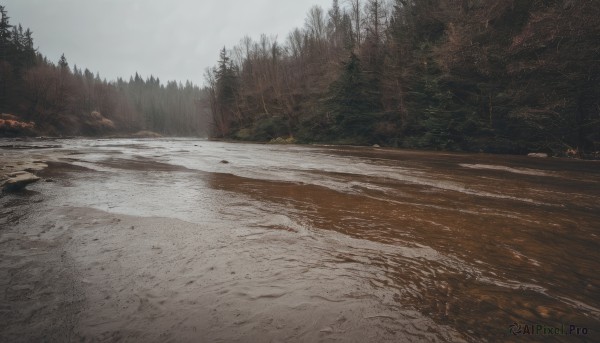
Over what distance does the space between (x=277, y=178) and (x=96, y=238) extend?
5.65m

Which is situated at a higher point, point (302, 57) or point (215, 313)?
point (302, 57)

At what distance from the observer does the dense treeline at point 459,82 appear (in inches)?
559

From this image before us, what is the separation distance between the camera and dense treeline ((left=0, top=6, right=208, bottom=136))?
4838 centimetres

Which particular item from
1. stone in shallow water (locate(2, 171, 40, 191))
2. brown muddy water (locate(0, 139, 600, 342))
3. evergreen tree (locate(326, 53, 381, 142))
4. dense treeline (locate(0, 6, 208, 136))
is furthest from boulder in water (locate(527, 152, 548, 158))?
dense treeline (locate(0, 6, 208, 136))

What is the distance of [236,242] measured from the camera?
3.92m

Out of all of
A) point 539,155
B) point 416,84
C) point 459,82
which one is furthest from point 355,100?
point 539,155

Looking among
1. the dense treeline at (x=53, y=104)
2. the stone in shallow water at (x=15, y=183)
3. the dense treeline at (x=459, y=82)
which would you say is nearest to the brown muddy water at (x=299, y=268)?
the stone in shallow water at (x=15, y=183)

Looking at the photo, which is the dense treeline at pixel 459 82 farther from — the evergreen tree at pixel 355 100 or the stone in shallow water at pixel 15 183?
the stone in shallow water at pixel 15 183

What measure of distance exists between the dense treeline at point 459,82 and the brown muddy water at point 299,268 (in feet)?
37.5

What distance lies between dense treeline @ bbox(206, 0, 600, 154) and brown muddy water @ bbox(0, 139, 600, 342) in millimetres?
11444

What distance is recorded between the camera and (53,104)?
50.7 metres

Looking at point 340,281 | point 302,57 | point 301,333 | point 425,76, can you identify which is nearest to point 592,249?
point 340,281

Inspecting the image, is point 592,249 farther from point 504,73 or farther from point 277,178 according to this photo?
point 504,73

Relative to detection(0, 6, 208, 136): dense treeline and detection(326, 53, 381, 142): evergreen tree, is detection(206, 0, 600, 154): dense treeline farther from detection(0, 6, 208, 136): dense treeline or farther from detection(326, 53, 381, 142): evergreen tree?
detection(0, 6, 208, 136): dense treeline
